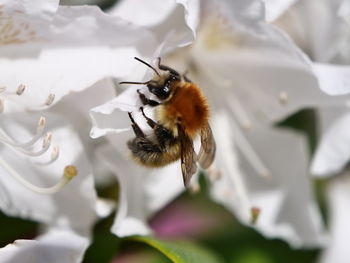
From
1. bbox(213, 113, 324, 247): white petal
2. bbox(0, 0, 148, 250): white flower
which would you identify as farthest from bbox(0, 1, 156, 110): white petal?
bbox(213, 113, 324, 247): white petal

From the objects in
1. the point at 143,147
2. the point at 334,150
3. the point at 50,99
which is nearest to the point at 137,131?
the point at 143,147

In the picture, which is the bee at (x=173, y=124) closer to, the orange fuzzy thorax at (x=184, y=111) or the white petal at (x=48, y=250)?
the orange fuzzy thorax at (x=184, y=111)

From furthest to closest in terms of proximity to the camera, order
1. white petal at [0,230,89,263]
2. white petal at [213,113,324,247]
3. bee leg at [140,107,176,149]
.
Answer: white petal at [213,113,324,247], bee leg at [140,107,176,149], white petal at [0,230,89,263]

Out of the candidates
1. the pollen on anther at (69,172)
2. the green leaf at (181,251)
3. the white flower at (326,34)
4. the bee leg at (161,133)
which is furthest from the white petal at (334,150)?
the pollen on anther at (69,172)

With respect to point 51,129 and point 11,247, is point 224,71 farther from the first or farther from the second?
point 11,247

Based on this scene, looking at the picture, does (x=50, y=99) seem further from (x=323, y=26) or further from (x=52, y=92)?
(x=323, y=26)

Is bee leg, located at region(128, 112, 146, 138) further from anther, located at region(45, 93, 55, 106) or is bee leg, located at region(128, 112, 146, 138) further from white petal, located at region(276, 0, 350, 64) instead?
white petal, located at region(276, 0, 350, 64)
